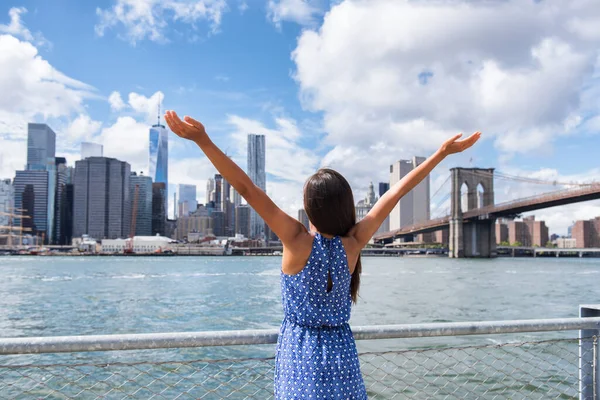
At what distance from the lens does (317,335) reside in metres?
1.61

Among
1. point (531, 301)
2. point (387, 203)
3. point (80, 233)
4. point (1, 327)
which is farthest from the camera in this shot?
point (80, 233)

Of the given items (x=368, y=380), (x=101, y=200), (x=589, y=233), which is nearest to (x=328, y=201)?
(x=368, y=380)

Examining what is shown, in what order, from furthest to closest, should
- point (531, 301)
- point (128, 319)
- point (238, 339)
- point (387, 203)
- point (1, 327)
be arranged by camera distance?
point (531, 301) < point (128, 319) < point (1, 327) < point (238, 339) < point (387, 203)

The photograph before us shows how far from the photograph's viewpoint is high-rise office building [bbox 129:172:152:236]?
160 metres

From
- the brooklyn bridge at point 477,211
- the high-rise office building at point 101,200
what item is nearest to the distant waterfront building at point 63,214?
the high-rise office building at point 101,200

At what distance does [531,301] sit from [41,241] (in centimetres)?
15486

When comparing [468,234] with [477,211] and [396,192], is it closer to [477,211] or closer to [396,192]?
[477,211]

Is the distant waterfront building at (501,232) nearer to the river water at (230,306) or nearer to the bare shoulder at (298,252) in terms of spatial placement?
the river water at (230,306)

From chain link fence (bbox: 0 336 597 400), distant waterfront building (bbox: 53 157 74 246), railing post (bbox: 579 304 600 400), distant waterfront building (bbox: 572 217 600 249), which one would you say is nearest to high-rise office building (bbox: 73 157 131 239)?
distant waterfront building (bbox: 53 157 74 246)

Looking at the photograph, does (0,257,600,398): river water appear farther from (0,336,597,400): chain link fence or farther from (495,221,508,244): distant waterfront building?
(495,221,508,244): distant waterfront building

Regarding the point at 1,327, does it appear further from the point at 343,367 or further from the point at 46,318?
the point at 343,367

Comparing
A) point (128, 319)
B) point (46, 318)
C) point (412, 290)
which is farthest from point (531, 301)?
point (46, 318)

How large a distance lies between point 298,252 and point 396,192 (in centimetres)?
44

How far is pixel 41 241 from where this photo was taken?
15150 centimetres
